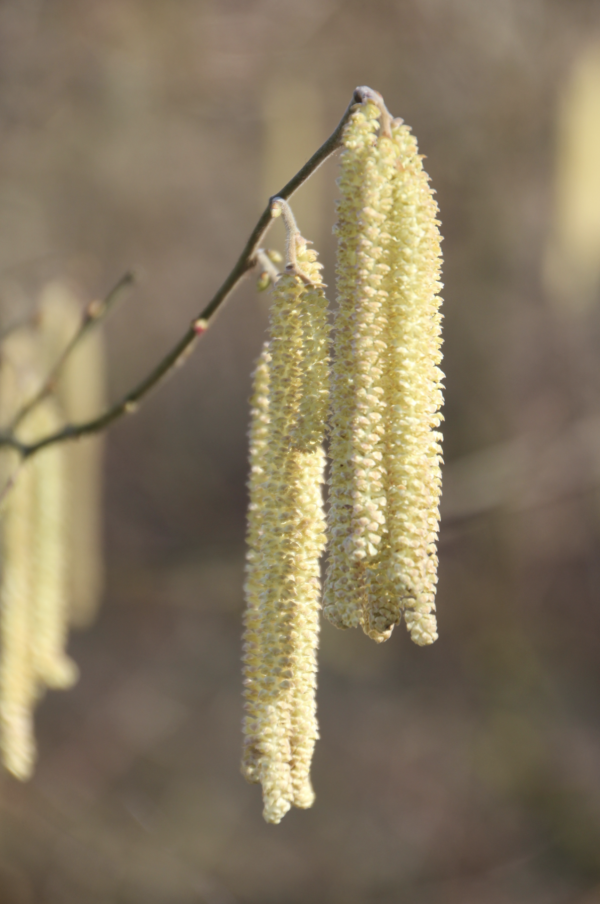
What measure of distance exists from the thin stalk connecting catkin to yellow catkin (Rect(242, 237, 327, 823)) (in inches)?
Answer: 2.3

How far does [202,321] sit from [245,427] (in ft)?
16.8

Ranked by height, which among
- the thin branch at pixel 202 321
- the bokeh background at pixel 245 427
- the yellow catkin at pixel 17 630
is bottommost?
the yellow catkin at pixel 17 630

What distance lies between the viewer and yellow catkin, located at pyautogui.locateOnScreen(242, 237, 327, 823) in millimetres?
746

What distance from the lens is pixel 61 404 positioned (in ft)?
7.18

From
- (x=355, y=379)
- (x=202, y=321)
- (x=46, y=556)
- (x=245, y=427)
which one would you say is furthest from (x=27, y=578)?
(x=245, y=427)

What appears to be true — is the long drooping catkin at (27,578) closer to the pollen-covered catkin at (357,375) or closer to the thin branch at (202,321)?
the thin branch at (202,321)

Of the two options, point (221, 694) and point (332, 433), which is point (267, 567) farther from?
point (221, 694)

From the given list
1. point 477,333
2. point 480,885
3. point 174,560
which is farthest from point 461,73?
point 480,885

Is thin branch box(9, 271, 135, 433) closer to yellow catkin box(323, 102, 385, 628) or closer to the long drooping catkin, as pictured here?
the long drooping catkin

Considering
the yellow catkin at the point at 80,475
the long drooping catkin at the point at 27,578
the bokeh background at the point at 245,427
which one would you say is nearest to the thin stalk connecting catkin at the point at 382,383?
the long drooping catkin at the point at 27,578

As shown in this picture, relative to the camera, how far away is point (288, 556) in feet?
2.57

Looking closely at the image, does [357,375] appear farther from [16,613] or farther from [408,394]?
[16,613]

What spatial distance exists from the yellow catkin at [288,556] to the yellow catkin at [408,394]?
79 millimetres

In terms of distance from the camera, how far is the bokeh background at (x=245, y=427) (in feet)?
14.6
